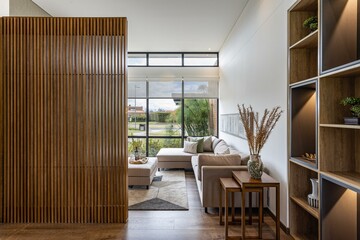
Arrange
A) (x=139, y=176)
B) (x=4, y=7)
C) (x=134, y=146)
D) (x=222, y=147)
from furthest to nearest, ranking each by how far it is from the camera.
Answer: (x=134, y=146) → (x=222, y=147) → (x=139, y=176) → (x=4, y=7)

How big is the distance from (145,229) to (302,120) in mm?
2322

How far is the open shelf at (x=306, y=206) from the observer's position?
2335 millimetres

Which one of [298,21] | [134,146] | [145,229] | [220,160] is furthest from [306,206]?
[134,146]

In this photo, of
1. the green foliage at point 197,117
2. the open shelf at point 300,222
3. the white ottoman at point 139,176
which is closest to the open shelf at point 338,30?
the open shelf at point 300,222

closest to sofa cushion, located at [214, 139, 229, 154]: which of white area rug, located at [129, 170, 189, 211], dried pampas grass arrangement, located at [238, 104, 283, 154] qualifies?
white area rug, located at [129, 170, 189, 211]

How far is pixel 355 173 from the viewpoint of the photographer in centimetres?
214

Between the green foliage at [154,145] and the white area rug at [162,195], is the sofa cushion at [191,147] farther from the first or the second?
the green foliage at [154,145]

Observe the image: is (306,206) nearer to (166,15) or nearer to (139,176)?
(139,176)

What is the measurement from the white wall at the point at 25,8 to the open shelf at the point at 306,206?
4839 millimetres

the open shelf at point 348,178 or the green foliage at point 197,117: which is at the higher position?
the green foliage at point 197,117

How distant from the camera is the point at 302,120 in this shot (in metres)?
2.80

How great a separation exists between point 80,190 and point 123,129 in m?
1.02

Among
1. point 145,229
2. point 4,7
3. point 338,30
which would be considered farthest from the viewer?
point 4,7

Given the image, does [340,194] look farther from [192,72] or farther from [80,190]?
[192,72]
